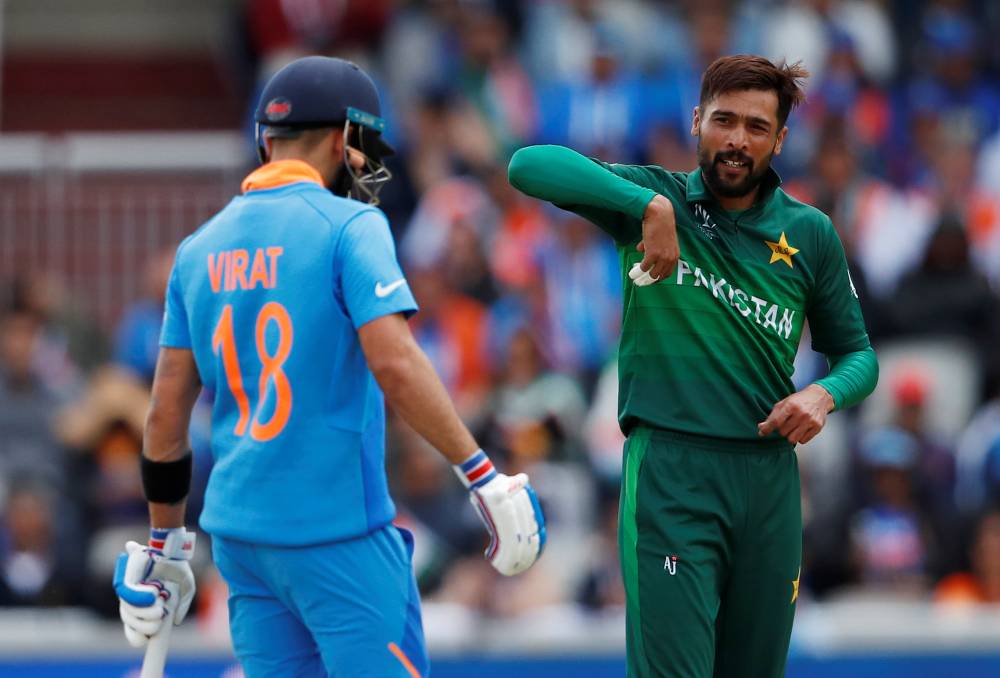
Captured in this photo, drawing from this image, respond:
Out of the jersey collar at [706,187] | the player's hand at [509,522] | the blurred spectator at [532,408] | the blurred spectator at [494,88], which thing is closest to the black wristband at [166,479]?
the player's hand at [509,522]

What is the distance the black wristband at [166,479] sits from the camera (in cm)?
502

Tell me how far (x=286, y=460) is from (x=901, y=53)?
31.3 feet

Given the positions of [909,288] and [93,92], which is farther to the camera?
[93,92]

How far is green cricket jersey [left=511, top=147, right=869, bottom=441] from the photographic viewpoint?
495 centimetres

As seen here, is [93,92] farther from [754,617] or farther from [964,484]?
[754,617]

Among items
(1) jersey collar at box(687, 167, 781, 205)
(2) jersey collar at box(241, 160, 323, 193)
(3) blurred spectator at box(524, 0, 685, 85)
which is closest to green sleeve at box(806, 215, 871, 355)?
(1) jersey collar at box(687, 167, 781, 205)

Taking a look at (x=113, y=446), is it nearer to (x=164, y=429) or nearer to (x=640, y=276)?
(x=164, y=429)

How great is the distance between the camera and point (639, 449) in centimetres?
502

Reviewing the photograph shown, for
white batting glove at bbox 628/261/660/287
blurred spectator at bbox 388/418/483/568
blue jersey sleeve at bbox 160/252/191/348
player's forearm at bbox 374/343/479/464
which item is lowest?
blurred spectator at bbox 388/418/483/568

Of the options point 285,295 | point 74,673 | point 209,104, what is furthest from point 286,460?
point 209,104

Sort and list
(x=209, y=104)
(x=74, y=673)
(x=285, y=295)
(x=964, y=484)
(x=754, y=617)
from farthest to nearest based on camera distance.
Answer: (x=209, y=104) → (x=964, y=484) → (x=74, y=673) → (x=754, y=617) → (x=285, y=295)

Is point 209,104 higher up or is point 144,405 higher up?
point 209,104

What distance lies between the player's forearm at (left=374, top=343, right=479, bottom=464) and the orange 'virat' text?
442 millimetres

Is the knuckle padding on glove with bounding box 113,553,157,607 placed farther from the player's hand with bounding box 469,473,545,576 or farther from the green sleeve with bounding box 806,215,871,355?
the green sleeve with bounding box 806,215,871,355
